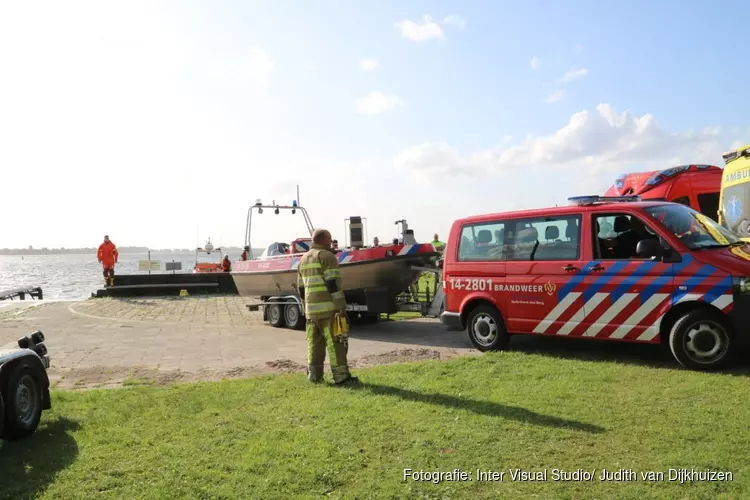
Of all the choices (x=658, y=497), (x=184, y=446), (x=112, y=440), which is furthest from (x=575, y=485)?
(x=112, y=440)

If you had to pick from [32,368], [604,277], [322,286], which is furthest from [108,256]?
[604,277]

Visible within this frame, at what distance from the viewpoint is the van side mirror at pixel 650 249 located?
23.5 feet

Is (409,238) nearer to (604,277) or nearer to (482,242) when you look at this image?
(482,242)

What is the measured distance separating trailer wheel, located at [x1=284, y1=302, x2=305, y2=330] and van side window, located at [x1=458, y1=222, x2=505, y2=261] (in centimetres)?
493

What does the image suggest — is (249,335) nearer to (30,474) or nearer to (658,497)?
(30,474)

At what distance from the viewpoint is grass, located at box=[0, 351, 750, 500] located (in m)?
3.96

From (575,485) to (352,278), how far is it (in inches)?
331

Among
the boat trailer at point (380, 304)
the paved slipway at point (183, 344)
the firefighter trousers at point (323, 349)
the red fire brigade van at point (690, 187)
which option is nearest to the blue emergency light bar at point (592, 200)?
the paved slipway at point (183, 344)

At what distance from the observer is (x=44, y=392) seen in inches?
218

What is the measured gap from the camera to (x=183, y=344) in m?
10.9

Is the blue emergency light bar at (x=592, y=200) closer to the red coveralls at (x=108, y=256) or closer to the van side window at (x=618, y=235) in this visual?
the van side window at (x=618, y=235)

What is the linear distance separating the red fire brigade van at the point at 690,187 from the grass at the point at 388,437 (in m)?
6.92

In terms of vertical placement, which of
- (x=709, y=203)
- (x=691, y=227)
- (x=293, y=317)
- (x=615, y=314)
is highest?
(x=709, y=203)

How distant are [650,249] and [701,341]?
3.90ft
